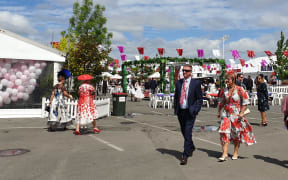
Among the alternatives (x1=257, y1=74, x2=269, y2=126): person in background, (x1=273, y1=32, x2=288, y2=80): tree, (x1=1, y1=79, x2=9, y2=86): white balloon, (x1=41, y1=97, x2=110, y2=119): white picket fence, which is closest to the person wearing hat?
(x1=41, y1=97, x2=110, y2=119): white picket fence

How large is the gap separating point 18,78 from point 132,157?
9.03 meters

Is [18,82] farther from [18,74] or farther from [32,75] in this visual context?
[32,75]

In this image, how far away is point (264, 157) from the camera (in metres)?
6.21

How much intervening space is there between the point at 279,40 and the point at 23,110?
99.7 feet

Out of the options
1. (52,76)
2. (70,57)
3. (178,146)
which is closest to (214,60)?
(70,57)

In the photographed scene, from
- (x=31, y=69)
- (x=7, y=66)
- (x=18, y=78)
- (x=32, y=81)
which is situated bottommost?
(x=32, y=81)

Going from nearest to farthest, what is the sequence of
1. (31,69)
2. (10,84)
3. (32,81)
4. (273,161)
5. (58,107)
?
1. (273,161)
2. (58,107)
3. (10,84)
4. (31,69)
5. (32,81)

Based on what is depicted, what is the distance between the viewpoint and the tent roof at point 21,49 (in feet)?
41.4

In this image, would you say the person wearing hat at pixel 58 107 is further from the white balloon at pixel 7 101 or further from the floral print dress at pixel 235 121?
the floral print dress at pixel 235 121

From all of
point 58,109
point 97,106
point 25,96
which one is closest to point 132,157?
point 58,109

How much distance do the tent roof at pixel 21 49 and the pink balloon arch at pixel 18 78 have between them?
1.55 feet

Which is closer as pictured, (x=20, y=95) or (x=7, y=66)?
(x=7, y=66)

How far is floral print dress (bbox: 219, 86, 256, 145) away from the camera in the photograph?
5.82 metres

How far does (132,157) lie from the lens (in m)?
6.08
